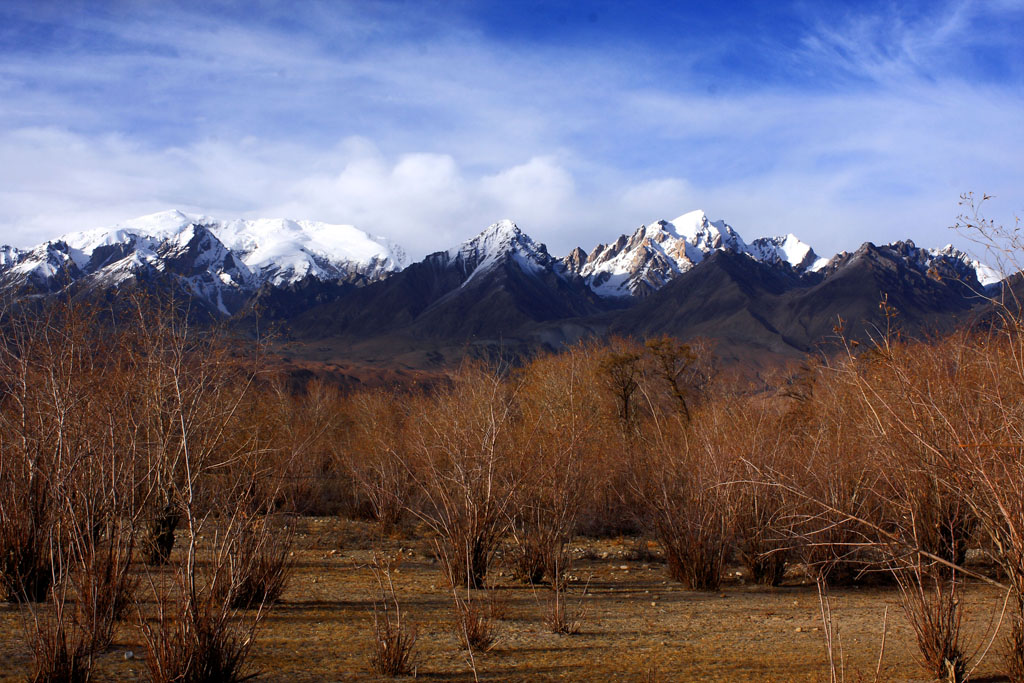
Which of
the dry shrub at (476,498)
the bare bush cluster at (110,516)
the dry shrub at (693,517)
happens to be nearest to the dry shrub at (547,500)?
the dry shrub at (476,498)

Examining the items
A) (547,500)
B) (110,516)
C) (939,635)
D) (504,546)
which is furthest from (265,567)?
(939,635)

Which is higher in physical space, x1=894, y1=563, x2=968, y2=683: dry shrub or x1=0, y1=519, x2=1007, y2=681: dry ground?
x1=894, y1=563, x2=968, y2=683: dry shrub

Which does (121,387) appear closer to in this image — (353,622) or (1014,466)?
(353,622)

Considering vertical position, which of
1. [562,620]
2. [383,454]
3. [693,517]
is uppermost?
[383,454]

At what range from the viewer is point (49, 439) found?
9.81m

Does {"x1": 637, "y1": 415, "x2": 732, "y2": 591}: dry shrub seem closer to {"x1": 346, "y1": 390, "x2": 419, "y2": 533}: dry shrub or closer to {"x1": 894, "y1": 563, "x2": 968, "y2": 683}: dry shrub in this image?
{"x1": 346, "y1": 390, "x2": 419, "y2": 533}: dry shrub

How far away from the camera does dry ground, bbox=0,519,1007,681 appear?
7805 millimetres

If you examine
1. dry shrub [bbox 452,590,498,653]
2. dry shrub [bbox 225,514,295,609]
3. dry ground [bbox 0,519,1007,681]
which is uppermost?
dry shrub [bbox 225,514,295,609]

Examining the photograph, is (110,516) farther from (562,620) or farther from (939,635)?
(939,635)

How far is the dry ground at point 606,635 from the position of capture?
7.80 meters

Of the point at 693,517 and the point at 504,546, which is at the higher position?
the point at 693,517

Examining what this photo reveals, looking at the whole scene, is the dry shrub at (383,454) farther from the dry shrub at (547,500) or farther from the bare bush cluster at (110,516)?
the bare bush cluster at (110,516)

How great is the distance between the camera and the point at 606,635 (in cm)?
970

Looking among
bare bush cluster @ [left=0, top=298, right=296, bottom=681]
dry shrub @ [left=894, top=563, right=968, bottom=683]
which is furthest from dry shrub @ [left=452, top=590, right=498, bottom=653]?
dry shrub @ [left=894, top=563, right=968, bottom=683]
